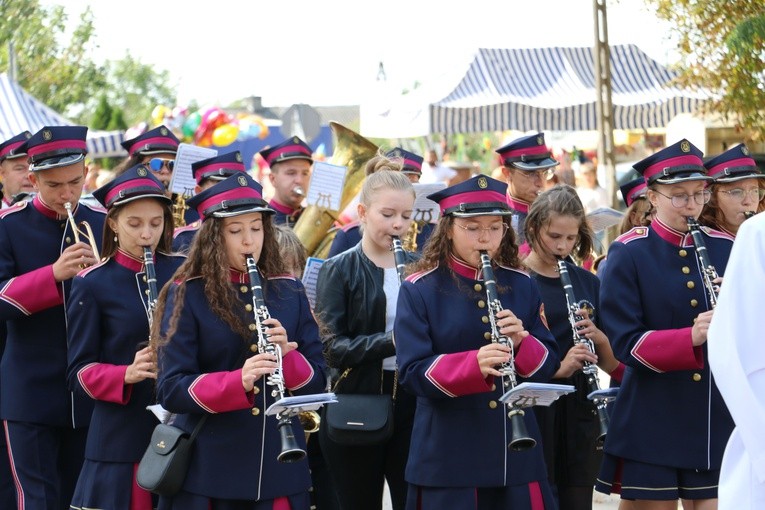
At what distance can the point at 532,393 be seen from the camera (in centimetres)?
498

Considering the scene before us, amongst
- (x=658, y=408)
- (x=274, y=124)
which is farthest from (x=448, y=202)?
(x=274, y=124)

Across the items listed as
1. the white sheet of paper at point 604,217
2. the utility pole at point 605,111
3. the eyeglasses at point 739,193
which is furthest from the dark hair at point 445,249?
the utility pole at point 605,111

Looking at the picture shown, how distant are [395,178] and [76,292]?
1602 millimetres

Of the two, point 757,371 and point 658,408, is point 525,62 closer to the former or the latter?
point 658,408

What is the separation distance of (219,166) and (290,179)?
1.66 m

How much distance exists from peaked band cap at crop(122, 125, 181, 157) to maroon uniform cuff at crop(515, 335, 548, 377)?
136 inches

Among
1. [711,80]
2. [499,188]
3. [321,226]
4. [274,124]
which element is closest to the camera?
[499,188]

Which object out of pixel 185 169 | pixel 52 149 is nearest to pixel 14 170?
pixel 185 169

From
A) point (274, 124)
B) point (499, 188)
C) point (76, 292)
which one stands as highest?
point (499, 188)

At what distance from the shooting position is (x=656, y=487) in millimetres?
5691

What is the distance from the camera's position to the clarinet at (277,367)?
15.7 ft

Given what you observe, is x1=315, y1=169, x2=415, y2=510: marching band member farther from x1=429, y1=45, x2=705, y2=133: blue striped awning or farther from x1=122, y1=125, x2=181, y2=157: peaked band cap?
x1=429, y1=45, x2=705, y2=133: blue striped awning

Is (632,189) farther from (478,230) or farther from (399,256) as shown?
(478,230)

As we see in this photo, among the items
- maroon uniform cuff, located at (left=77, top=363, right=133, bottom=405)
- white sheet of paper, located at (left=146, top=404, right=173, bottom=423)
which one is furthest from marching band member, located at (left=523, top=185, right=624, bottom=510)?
maroon uniform cuff, located at (left=77, top=363, right=133, bottom=405)
